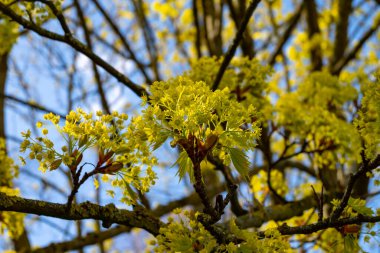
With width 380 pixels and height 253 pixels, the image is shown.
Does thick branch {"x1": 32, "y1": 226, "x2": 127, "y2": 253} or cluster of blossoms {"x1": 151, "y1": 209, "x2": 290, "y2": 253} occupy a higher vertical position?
thick branch {"x1": 32, "y1": 226, "x2": 127, "y2": 253}

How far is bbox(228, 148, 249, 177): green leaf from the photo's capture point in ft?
7.19

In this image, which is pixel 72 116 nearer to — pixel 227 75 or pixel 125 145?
pixel 125 145

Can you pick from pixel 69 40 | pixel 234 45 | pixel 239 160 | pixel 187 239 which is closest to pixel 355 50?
pixel 234 45

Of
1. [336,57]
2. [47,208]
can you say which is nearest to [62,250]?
[47,208]

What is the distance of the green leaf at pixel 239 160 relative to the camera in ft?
7.19

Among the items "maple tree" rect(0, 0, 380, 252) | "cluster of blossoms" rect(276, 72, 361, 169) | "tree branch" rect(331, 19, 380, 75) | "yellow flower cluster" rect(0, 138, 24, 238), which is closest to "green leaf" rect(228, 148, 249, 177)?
"maple tree" rect(0, 0, 380, 252)

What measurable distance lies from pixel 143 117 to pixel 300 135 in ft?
7.50

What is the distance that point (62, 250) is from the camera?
4.16 m

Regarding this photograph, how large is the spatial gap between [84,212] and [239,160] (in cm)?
85

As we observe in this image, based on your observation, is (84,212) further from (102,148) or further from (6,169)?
(6,169)

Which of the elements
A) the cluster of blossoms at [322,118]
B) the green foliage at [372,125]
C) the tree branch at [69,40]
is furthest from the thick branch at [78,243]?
the green foliage at [372,125]

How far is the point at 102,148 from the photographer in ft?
7.18

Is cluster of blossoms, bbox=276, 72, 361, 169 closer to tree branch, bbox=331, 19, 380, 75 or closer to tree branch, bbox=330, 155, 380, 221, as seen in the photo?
tree branch, bbox=331, 19, 380, 75

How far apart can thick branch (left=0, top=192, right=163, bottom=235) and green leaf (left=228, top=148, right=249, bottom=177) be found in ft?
2.57
